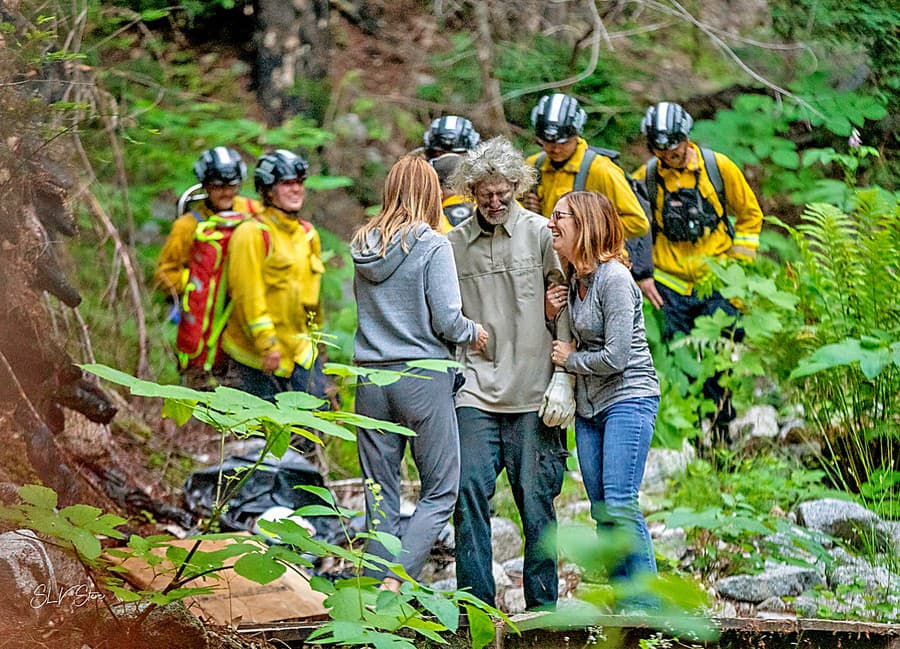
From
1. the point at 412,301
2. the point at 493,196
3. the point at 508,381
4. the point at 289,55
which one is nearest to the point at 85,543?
the point at 412,301

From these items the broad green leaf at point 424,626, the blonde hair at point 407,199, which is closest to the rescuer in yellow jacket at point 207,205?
the blonde hair at point 407,199

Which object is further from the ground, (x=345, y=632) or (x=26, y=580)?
(x=345, y=632)

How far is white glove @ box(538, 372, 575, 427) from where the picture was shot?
16.5 feet

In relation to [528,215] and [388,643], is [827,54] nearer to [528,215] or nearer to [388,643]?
[528,215]

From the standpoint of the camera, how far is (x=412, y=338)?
4.99 meters

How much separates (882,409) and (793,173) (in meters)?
5.46

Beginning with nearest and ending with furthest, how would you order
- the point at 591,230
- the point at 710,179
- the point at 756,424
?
the point at 591,230 → the point at 710,179 → the point at 756,424

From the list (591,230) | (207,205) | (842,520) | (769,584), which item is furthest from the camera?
(207,205)

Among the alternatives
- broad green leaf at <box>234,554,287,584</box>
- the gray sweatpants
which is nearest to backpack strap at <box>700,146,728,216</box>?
the gray sweatpants

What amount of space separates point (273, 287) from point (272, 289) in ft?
0.05

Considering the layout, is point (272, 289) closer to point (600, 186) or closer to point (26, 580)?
point (600, 186)

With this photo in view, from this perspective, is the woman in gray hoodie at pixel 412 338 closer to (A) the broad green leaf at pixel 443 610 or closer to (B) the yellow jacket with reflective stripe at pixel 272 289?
(B) the yellow jacket with reflective stripe at pixel 272 289

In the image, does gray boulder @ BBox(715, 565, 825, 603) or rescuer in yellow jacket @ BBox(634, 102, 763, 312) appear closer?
gray boulder @ BBox(715, 565, 825, 603)

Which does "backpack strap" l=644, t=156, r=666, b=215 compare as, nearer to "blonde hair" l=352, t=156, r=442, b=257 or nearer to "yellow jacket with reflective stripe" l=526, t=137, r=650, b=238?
"yellow jacket with reflective stripe" l=526, t=137, r=650, b=238
